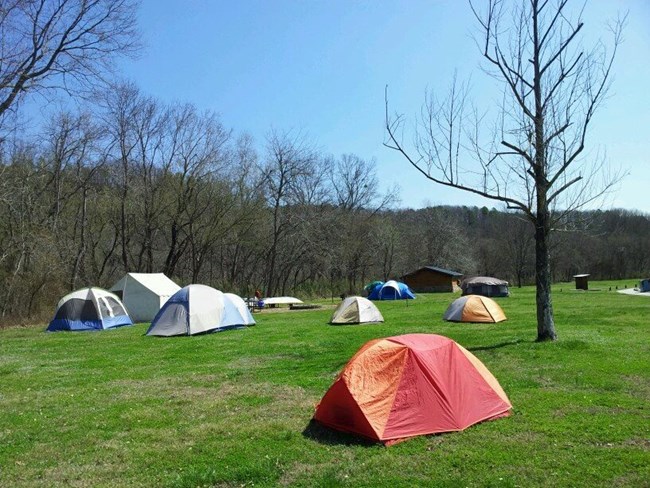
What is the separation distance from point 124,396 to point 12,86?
442 inches

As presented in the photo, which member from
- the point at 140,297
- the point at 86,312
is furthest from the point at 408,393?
the point at 140,297

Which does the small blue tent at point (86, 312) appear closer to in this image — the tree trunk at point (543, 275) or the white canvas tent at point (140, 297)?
the white canvas tent at point (140, 297)

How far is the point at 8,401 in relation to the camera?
9352mm

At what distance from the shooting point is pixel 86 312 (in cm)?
2194

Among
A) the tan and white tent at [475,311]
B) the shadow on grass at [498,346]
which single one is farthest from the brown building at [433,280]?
the shadow on grass at [498,346]

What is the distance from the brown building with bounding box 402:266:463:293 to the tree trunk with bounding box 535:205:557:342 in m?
41.9

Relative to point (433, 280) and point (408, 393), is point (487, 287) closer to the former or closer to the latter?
point (433, 280)

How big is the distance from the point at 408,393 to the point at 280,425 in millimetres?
1835

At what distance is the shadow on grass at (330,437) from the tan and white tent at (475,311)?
1548 cm

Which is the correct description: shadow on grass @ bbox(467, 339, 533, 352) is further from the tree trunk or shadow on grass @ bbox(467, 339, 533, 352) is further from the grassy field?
the tree trunk

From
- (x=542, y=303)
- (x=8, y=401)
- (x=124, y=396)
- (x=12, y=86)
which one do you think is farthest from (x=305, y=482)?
(x=12, y=86)

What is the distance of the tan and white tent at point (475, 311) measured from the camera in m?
21.5

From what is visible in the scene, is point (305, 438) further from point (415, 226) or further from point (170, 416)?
point (415, 226)

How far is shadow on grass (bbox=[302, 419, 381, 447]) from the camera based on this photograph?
6.51m
